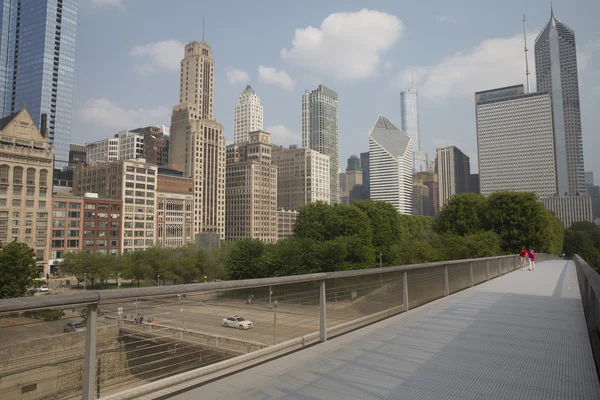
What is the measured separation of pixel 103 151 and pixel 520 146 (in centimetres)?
19364

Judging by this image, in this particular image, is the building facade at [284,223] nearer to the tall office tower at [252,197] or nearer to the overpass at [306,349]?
the tall office tower at [252,197]

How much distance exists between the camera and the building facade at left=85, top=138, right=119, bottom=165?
160 meters

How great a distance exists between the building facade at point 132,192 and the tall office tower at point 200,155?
19787 mm

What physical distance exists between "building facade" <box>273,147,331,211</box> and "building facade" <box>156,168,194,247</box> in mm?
61447

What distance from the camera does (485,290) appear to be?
1168 centimetres

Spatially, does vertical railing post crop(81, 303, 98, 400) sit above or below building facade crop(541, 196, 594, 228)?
below

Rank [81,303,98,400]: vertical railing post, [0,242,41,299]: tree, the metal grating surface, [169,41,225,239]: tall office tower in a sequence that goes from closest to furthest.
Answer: [81,303,98,400]: vertical railing post, the metal grating surface, [0,242,41,299]: tree, [169,41,225,239]: tall office tower

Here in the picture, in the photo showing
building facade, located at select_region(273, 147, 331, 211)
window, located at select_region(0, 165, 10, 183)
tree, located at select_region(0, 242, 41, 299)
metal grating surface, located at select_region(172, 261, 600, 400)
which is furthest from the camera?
building facade, located at select_region(273, 147, 331, 211)

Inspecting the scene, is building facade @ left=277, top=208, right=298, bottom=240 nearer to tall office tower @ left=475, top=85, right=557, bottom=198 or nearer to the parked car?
tall office tower @ left=475, top=85, right=557, bottom=198

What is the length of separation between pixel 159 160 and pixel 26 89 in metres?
47.7

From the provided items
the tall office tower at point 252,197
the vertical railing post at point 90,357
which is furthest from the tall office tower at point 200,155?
the vertical railing post at point 90,357

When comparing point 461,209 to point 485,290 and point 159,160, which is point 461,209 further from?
point 159,160

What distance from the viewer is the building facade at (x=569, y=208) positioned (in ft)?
583

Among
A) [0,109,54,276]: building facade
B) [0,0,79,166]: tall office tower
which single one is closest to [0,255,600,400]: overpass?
[0,109,54,276]: building facade
